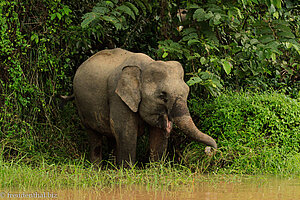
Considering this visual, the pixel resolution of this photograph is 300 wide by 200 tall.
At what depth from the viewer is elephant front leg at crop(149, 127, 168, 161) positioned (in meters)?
7.53

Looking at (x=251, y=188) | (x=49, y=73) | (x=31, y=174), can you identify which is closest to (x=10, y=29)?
(x=49, y=73)

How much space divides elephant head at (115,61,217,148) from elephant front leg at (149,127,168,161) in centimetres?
31

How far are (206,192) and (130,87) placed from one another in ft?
6.38

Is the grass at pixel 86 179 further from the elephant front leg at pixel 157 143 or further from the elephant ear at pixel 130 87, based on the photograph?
the elephant ear at pixel 130 87

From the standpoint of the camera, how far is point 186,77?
8930 mm

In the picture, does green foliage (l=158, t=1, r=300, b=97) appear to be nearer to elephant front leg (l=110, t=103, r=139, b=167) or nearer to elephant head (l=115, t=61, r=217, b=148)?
elephant head (l=115, t=61, r=217, b=148)

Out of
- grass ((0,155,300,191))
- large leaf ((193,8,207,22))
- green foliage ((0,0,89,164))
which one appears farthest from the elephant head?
green foliage ((0,0,89,164))

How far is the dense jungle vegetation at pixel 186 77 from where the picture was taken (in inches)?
299

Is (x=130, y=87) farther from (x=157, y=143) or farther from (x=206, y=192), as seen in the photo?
(x=206, y=192)

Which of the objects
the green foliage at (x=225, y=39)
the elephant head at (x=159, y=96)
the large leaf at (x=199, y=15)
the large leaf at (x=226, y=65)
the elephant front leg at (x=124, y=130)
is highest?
the large leaf at (x=199, y=15)

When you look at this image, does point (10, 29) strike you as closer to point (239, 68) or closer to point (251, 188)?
point (239, 68)

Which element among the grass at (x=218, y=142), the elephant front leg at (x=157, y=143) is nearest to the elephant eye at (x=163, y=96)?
the elephant front leg at (x=157, y=143)

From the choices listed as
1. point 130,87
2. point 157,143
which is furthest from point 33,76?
point 157,143

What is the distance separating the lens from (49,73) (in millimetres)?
8625
